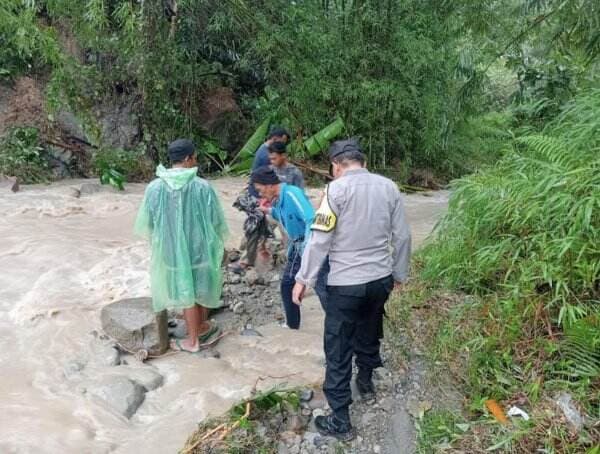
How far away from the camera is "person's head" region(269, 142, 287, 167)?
4.57 metres

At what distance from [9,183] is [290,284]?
6666mm

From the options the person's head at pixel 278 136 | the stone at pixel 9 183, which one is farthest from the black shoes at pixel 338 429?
the stone at pixel 9 183

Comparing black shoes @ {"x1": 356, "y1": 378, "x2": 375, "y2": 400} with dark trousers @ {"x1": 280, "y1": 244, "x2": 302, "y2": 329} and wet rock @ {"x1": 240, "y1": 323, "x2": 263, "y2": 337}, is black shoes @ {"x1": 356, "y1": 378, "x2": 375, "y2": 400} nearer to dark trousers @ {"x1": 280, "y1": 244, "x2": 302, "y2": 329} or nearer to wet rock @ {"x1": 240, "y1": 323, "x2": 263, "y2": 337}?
dark trousers @ {"x1": 280, "y1": 244, "x2": 302, "y2": 329}

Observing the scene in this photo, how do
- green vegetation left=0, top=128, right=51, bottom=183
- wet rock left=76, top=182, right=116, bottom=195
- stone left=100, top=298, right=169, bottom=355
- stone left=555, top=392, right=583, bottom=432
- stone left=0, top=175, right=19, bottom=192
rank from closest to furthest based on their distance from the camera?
stone left=555, top=392, right=583, bottom=432
stone left=100, top=298, right=169, bottom=355
stone left=0, top=175, right=19, bottom=192
wet rock left=76, top=182, right=116, bottom=195
green vegetation left=0, top=128, right=51, bottom=183

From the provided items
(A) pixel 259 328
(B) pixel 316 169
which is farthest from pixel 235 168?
(A) pixel 259 328

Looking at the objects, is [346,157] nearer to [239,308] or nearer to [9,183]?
[239,308]

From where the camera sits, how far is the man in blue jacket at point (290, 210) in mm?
3490

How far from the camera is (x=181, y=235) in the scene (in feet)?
12.4

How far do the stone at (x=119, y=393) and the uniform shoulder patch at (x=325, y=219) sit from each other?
157cm

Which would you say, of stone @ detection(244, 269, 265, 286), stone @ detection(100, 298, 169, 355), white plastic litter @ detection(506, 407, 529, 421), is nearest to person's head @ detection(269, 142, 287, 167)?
stone @ detection(244, 269, 265, 286)

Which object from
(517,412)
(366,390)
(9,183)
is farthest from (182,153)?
(9,183)

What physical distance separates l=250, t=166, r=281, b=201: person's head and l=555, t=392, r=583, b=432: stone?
196cm

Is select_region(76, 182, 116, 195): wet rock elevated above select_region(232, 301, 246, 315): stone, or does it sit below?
above

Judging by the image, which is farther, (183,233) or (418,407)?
(183,233)
